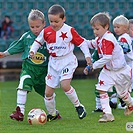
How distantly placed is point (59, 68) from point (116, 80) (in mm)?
933

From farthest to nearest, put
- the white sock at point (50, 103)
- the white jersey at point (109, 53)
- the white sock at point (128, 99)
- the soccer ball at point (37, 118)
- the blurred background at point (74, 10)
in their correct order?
the blurred background at point (74, 10)
the white sock at point (128, 99)
the white sock at point (50, 103)
the white jersey at point (109, 53)
the soccer ball at point (37, 118)

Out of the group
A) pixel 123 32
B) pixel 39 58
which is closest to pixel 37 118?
pixel 39 58

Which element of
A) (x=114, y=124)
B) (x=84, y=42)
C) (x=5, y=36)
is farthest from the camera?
(x=5, y=36)

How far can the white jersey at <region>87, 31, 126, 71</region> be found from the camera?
7.98m

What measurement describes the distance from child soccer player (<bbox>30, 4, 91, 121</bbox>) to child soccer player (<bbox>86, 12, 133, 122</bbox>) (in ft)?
0.86

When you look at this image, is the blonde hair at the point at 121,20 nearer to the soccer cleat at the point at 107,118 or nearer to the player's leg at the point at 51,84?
the player's leg at the point at 51,84

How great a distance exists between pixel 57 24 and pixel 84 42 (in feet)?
1.72

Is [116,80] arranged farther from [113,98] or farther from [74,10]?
[74,10]

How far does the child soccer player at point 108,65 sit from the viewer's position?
8008 mm

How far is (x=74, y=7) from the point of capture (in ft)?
69.0

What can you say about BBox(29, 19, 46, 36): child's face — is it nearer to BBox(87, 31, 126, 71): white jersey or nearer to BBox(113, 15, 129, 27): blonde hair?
BBox(87, 31, 126, 71): white jersey

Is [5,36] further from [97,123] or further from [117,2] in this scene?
[97,123]

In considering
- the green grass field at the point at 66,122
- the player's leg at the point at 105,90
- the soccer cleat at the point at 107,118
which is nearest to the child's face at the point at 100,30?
the player's leg at the point at 105,90

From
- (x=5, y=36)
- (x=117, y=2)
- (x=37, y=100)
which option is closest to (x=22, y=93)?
(x=37, y=100)
